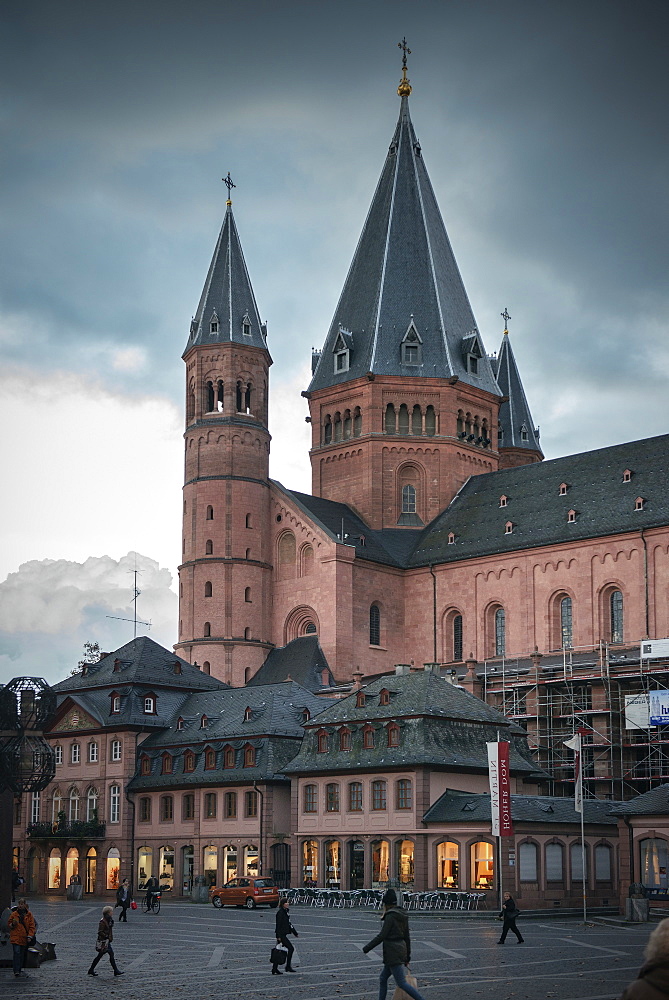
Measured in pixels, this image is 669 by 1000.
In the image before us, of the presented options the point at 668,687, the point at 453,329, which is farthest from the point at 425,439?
the point at 668,687

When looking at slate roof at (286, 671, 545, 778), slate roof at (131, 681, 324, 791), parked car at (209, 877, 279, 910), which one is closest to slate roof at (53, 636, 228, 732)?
slate roof at (131, 681, 324, 791)

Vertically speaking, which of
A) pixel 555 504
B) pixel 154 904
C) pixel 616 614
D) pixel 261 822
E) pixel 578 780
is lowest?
pixel 154 904

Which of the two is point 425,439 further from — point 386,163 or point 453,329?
point 386,163

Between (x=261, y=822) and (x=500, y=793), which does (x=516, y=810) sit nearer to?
(x=500, y=793)

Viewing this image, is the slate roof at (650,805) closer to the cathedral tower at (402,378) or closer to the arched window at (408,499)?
the cathedral tower at (402,378)

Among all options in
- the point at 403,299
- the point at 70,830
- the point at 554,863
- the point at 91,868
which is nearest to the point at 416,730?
the point at 554,863

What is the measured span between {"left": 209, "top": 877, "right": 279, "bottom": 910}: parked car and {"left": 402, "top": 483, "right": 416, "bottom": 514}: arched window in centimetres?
4453

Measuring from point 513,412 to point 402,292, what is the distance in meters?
23.8

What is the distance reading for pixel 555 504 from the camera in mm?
89875

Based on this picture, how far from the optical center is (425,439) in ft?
330

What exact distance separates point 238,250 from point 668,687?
45.5m

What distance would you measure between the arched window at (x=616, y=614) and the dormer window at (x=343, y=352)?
29.1 m

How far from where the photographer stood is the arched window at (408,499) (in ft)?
330

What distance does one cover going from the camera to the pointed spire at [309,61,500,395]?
102250mm
